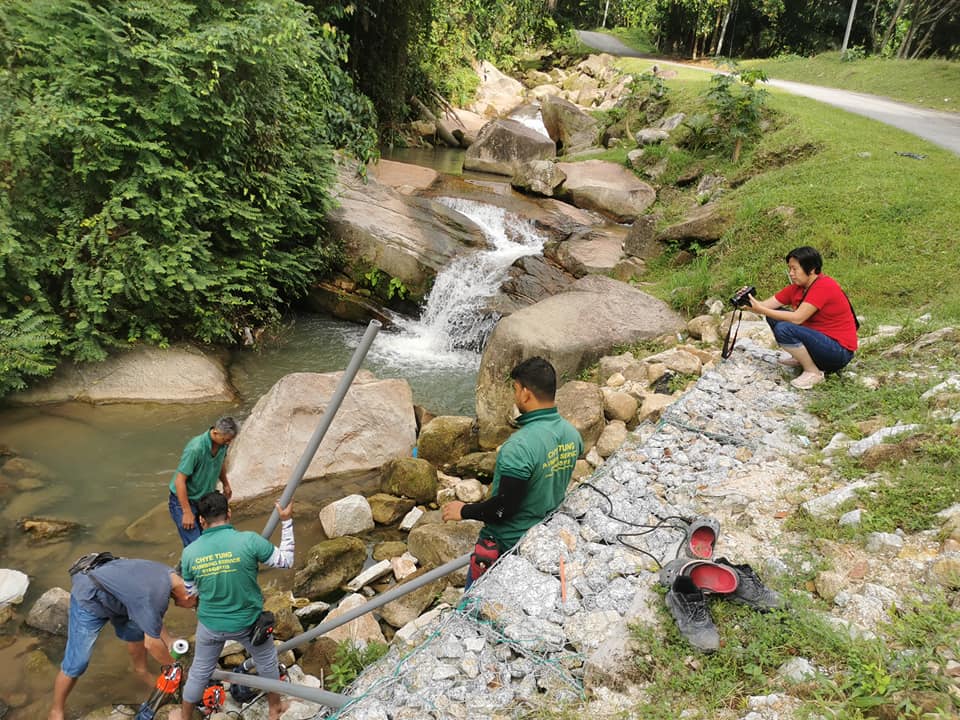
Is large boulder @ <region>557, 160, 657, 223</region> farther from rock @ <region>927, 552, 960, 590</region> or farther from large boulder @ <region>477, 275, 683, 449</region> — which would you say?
rock @ <region>927, 552, 960, 590</region>

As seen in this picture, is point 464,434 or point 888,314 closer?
point 888,314

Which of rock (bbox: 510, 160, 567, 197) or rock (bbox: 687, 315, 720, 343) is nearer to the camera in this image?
rock (bbox: 687, 315, 720, 343)

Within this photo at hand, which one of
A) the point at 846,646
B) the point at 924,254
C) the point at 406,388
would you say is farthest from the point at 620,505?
the point at 924,254

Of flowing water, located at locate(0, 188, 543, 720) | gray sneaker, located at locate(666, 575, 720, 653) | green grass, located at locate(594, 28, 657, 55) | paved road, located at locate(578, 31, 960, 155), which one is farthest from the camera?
green grass, located at locate(594, 28, 657, 55)

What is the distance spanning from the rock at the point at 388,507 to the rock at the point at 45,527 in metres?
3.23

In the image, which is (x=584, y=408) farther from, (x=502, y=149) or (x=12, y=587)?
(x=502, y=149)

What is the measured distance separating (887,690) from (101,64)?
10076mm

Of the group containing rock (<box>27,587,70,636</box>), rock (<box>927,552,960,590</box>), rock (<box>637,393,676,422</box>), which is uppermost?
rock (<box>927,552,960,590</box>)

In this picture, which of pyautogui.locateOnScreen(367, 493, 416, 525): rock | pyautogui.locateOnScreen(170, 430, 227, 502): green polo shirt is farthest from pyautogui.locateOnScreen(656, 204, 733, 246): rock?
pyautogui.locateOnScreen(170, 430, 227, 502): green polo shirt

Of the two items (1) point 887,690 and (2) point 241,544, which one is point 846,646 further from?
(2) point 241,544

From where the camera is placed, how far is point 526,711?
304 cm

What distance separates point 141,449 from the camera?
8.16 metres

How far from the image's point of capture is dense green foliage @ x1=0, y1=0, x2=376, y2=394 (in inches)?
307

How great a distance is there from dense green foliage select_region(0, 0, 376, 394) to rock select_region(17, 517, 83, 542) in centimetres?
227
